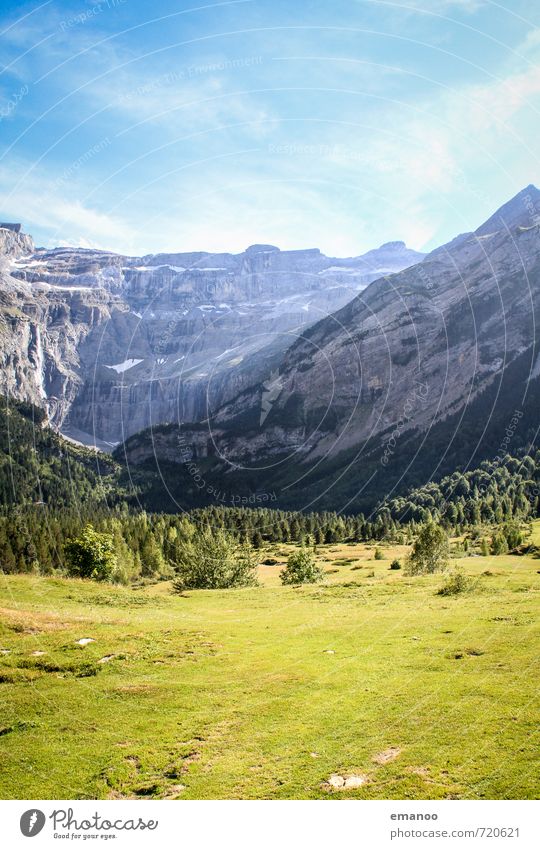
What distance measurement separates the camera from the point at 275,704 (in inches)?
886

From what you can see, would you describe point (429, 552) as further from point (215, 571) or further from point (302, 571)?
point (215, 571)

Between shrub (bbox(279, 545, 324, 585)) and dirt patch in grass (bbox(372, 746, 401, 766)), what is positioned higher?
dirt patch in grass (bbox(372, 746, 401, 766))

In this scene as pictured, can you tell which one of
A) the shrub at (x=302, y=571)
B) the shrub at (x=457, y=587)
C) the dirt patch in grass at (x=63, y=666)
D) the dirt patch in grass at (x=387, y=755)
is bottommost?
the shrub at (x=302, y=571)

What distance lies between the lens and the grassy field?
17156 millimetres

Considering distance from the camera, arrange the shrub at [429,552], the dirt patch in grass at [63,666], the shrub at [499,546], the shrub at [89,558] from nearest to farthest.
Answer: the dirt patch in grass at [63,666] → the shrub at [429,552] → the shrub at [89,558] → the shrub at [499,546]

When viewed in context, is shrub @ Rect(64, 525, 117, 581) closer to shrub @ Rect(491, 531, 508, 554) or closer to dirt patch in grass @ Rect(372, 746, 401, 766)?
shrub @ Rect(491, 531, 508, 554)

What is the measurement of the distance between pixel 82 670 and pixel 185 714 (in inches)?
289

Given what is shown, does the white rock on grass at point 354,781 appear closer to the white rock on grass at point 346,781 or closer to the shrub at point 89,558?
the white rock on grass at point 346,781

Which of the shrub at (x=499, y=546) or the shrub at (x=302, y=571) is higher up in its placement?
the shrub at (x=499, y=546)

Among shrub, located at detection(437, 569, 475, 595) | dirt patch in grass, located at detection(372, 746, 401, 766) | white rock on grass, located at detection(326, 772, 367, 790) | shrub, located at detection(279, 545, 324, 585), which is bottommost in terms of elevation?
shrub, located at detection(279, 545, 324, 585)

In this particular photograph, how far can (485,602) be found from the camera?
39.4 meters

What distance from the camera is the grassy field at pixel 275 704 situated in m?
17.2

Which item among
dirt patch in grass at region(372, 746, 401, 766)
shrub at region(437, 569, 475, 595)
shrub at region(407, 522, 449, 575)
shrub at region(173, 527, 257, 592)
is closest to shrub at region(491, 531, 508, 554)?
shrub at region(407, 522, 449, 575)

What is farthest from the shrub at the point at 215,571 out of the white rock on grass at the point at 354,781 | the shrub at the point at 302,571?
the white rock on grass at the point at 354,781
